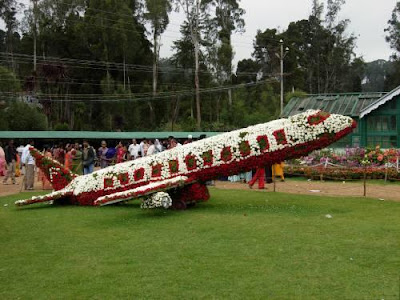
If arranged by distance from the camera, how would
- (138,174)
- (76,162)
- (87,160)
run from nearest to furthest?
(138,174) < (87,160) < (76,162)

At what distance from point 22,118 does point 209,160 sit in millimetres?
35505

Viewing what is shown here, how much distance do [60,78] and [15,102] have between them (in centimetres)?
971

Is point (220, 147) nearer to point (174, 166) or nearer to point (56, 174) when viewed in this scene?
point (174, 166)

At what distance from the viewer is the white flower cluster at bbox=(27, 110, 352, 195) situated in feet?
44.1

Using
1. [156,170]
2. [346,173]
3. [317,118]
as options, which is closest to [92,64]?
[346,173]

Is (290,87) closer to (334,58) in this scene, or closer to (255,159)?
(334,58)

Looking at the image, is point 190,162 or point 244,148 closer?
point 244,148

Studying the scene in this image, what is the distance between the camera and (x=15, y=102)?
45.8 m

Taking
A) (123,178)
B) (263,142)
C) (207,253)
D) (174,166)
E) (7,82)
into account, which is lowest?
(207,253)

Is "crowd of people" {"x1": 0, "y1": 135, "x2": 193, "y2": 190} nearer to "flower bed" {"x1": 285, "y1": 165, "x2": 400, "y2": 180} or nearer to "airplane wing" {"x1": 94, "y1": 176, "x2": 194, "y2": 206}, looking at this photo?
"airplane wing" {"x1": 94, "y1": 176, "x2": 194, "y2": 206}

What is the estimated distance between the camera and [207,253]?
8.80m

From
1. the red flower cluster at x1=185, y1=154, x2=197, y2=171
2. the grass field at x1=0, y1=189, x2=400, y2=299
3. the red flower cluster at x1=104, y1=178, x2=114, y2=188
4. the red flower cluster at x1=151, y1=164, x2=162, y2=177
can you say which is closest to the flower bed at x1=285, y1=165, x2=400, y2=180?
the grass field at x1=0, y1=189, x2=400, y2=299

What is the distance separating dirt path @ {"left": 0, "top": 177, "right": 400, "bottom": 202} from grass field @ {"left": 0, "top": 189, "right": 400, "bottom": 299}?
3.25 metres

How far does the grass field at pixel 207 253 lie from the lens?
691 centimetres
